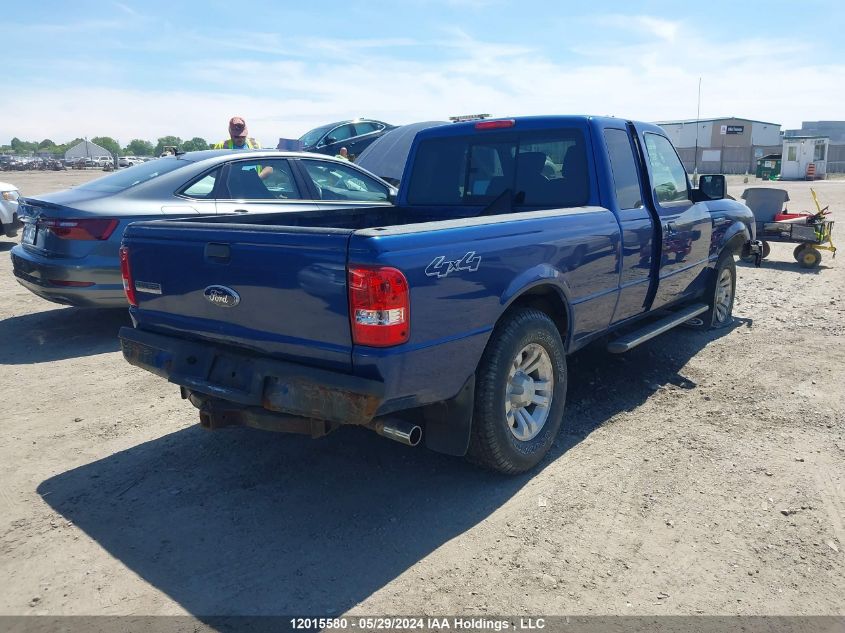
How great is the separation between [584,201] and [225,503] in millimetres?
2955

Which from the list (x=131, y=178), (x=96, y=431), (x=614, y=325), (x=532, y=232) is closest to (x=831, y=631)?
(x=532, y=232)

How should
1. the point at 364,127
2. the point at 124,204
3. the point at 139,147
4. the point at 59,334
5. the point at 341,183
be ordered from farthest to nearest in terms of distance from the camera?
the point at 139,147 < the point at 364,127 < the point at 341,183 < the point at 59,334 < the point at 124,204

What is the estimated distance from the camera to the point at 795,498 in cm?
358

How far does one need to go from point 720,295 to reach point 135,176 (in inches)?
234

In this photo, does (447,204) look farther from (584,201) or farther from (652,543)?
(652,543)

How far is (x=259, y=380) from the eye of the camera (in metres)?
3.18

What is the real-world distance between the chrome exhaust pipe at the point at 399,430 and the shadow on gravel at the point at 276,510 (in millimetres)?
525

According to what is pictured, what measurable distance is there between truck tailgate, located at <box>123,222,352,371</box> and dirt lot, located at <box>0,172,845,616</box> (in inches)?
35.4

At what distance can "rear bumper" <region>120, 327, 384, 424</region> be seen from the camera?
2928 millimetres

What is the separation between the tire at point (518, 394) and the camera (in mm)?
3514

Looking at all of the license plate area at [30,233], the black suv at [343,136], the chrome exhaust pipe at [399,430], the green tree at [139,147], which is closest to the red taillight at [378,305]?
the chrome exhaust pipe at [399,430]

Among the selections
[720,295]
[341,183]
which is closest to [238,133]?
[341,183]

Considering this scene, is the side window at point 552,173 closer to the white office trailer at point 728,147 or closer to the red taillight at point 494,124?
the red taillight at point 494,124

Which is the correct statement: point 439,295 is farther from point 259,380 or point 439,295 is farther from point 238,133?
point 238,133
